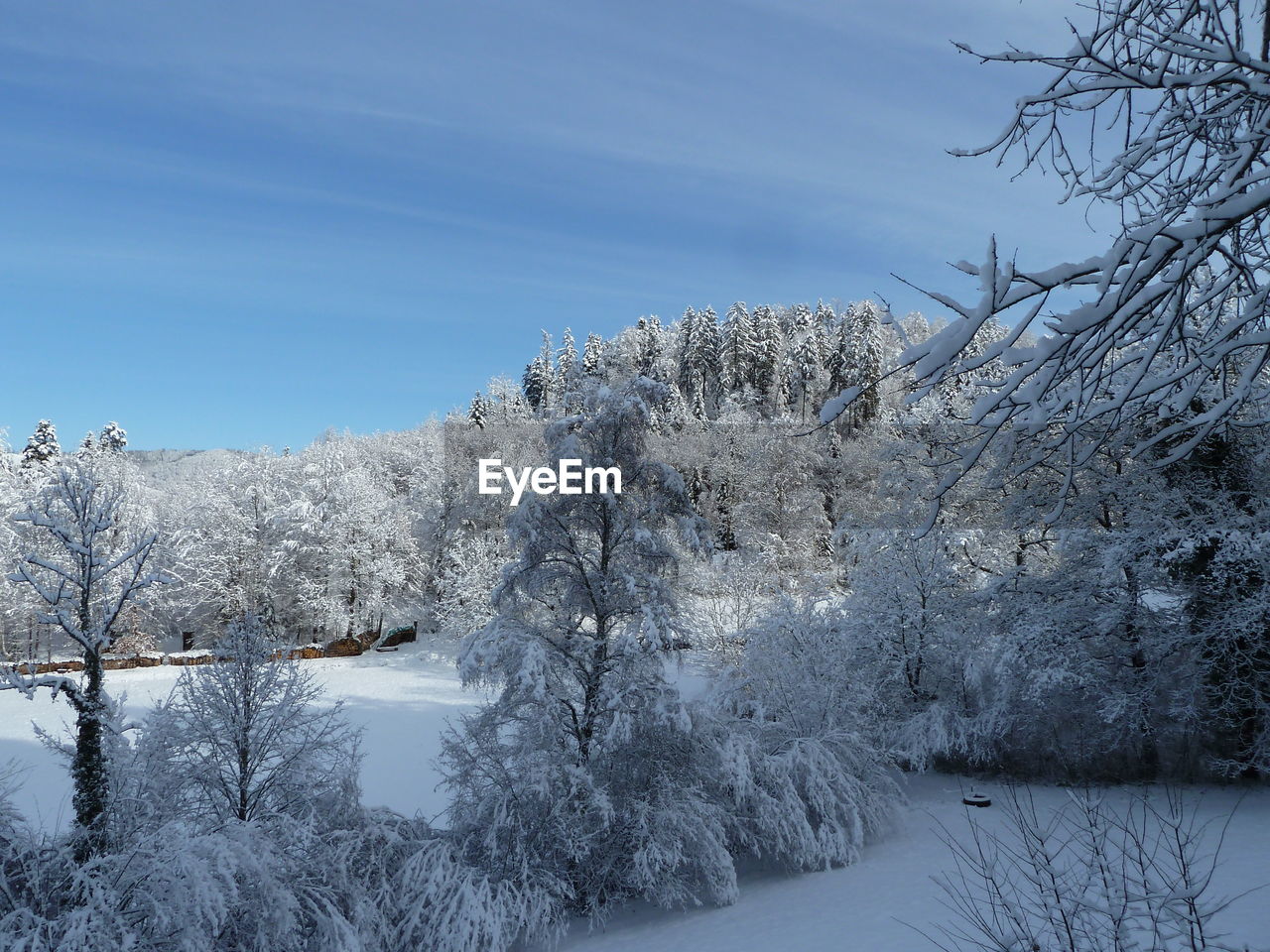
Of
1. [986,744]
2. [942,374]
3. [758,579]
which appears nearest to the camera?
[942,374]

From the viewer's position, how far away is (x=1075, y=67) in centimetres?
271

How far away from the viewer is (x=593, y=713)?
37.6ft

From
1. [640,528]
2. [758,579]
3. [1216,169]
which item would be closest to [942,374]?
[1216,169]

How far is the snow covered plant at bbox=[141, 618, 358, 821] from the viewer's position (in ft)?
35.3

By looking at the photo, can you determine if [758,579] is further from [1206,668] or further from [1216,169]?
[1216,169]

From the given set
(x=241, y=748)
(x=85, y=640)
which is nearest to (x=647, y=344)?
(x=241, y=748)

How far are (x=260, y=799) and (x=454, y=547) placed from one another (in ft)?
86.9

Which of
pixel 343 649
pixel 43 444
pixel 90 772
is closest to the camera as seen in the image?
pixel 90 772

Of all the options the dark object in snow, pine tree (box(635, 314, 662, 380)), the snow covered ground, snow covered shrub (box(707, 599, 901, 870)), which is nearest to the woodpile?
the dark object in snow

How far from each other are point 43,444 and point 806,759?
55237mm

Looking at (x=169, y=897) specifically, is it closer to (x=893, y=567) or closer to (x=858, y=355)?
(x=893, y=567)

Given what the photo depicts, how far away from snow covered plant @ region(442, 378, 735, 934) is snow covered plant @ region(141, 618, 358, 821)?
2.19 metres

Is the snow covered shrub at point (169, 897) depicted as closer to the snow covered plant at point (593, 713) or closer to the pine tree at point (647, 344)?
the snow covered plant at point (593, 713)

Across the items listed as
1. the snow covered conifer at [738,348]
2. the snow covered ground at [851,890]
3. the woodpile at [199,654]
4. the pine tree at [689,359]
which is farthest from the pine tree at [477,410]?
the snow covered ground at [851,890]
